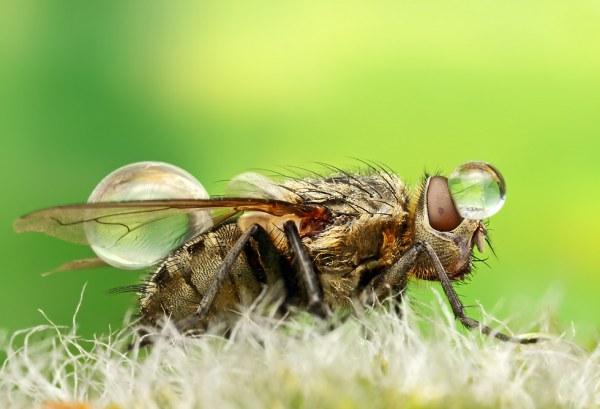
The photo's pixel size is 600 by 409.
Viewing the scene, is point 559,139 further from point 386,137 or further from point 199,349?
point 199,349

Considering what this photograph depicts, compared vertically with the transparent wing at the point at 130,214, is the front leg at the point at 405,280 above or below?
below

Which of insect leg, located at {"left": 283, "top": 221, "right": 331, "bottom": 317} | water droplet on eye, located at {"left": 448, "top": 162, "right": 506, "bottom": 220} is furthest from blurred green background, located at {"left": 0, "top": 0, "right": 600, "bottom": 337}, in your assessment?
insect leg, located at {"left": 283, "top": 221, "right": 331, "bottom": 317}

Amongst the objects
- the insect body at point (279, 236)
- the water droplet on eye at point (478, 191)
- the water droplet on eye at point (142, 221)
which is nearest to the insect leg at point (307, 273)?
the insect body at point (279, 236)

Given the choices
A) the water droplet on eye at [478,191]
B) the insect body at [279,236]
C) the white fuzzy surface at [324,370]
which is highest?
the water droplet on eye at [478,191]

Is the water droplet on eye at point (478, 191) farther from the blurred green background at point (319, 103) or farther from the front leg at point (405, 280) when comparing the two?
→ the blurred green background at point (319, 103)

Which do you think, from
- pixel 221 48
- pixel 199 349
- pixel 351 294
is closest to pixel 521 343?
pixel 351 294

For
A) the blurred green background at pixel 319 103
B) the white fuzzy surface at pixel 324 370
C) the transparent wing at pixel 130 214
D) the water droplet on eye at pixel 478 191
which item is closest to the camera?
the white fuzzy surface at pixel 324 370

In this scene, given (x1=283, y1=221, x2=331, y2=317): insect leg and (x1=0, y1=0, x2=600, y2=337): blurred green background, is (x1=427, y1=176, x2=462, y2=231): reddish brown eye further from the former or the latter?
(x1=0, y1=0, x2=600, y2=337): blurred green background
